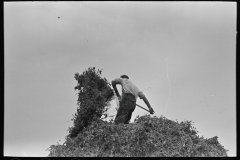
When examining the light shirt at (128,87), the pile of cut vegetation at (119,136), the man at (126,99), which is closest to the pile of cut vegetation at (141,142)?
the pile of cut vegetation at (119,136)

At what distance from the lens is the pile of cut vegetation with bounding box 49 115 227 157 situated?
708 centimetres

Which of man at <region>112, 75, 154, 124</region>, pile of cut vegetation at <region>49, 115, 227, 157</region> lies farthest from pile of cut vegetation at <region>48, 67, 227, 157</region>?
man at <region>112, 75, 154, 124</region>

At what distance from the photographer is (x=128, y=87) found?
905 centimetres

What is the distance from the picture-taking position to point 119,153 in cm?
707

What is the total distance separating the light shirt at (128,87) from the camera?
9.01m

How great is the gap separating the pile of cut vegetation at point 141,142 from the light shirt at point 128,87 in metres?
1.11

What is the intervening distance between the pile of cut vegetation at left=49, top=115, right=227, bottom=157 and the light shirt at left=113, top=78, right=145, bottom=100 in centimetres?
111

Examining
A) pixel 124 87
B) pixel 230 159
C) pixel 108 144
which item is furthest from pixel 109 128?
pixel 230 159

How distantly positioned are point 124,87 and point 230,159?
4.18 metres

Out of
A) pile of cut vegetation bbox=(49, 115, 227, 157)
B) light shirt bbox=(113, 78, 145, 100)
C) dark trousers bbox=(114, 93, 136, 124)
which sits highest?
light shirt bbox=(113, 78, 145, 100)

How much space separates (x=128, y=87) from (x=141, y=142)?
2316mm

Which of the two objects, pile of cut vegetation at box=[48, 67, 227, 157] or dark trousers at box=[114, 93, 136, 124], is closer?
pile of cut vegetation at box=[48, 67, 227, 157]

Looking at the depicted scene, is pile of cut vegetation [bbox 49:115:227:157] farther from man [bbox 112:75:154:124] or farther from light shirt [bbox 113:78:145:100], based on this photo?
light shirt [bbox 113:78:145:100]

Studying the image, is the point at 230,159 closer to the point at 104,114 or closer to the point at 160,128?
the point at 160,128
